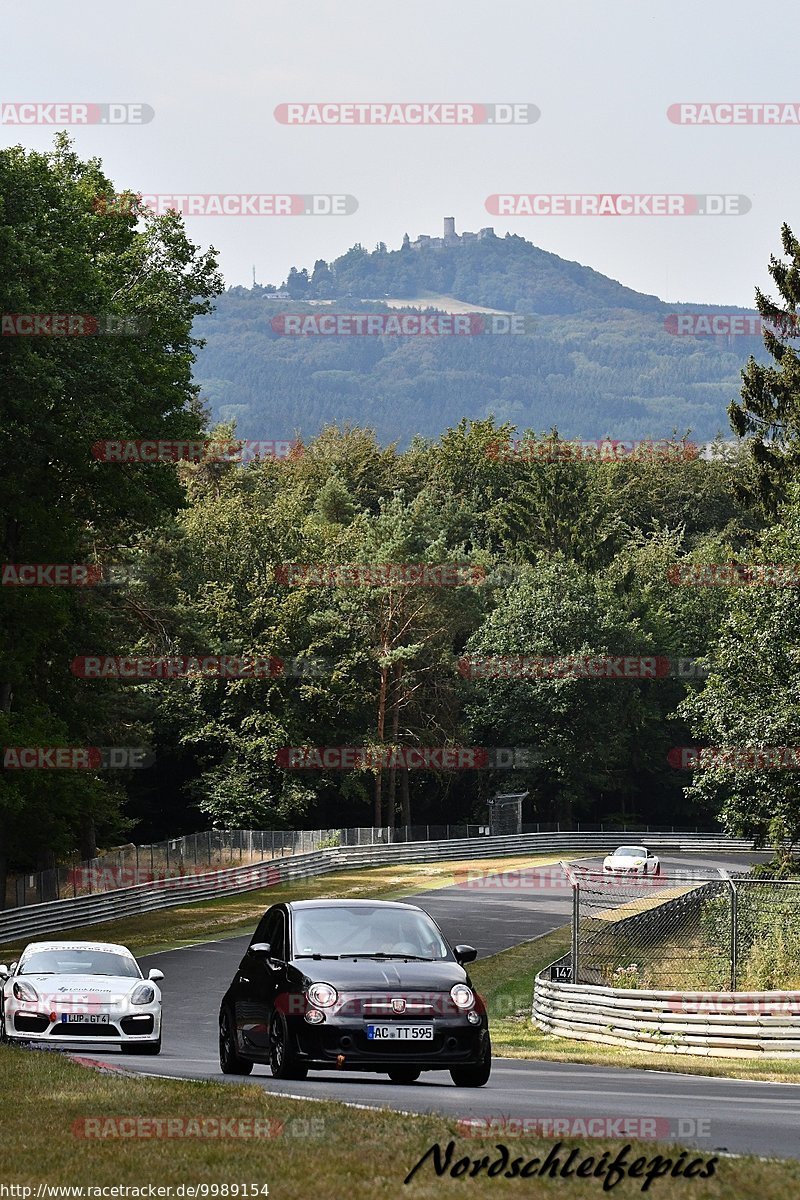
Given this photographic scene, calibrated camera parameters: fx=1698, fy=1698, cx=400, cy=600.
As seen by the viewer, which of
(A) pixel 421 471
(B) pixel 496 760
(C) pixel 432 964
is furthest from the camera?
(A) pixel 421 471

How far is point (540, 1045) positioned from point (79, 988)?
727cm

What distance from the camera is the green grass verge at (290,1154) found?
303 inches

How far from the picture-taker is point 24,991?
1833cm

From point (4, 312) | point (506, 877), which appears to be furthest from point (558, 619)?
point (4, 312)

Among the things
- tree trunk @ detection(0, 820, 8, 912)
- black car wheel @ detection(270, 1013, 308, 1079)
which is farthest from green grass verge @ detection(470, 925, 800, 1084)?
tree trunk @ detection(0, 820, 8, 912)

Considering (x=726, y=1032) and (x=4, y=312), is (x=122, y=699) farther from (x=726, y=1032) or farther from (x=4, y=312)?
(x=726, y=1032)

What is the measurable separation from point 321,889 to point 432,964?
44.0 meters

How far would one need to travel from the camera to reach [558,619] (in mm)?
86875

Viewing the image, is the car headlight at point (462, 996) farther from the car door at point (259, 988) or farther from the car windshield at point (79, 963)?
the car windshield at point (79, 963)

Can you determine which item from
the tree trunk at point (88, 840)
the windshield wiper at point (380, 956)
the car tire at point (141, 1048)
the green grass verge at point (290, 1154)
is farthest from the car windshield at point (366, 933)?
the tree trunk at point (88, 840)

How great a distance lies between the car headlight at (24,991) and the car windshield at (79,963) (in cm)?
34

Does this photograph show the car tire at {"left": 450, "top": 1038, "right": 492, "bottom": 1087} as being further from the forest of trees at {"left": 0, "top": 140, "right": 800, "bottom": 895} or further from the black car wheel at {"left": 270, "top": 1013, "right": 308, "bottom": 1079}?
the forest of trees at {"left": 0, "top": 140, "right": 800, "bottom": 895}

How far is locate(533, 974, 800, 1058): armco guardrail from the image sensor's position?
64.4ft

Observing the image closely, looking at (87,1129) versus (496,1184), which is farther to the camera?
(87,1129)
